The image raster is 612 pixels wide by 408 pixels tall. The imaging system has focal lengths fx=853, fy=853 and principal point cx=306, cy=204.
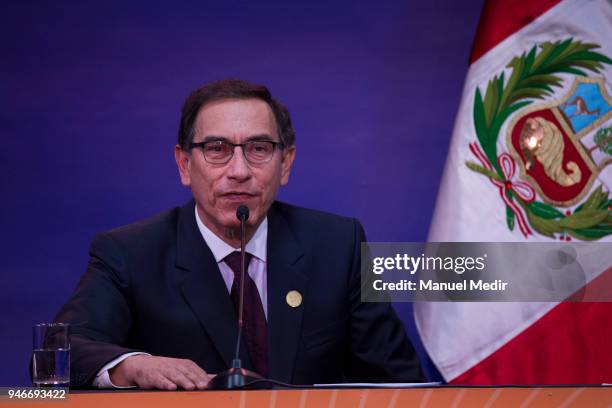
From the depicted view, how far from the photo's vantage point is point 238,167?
7.29 ft

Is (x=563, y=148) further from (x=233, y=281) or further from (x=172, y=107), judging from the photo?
(x=172, y=107)

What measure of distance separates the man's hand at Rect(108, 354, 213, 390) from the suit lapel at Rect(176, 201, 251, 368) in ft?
1.30

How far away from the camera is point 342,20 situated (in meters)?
3.24

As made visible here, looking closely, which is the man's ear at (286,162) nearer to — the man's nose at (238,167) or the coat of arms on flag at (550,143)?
the man's nose at (238,167)

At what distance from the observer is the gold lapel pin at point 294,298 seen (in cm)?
228

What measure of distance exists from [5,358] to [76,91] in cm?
100

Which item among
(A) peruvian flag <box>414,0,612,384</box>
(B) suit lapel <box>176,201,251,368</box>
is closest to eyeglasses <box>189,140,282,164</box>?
(B) suit lapel <box>176,201,251,368</box>

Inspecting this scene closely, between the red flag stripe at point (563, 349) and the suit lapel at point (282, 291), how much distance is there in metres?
0.84

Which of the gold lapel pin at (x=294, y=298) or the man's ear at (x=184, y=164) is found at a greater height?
the man's ear at (x=184, y=164)

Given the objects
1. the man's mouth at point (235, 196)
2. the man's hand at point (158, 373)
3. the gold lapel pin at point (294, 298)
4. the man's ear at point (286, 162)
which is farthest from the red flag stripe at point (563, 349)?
the man's hand at point (158, 373)

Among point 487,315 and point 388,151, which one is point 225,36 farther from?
point 487,315

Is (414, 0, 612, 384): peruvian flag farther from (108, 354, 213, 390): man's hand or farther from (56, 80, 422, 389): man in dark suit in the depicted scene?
(108, 354, 213, 390): man's hand

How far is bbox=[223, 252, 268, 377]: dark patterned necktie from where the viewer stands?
219cm

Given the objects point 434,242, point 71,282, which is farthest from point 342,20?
point 71,282
